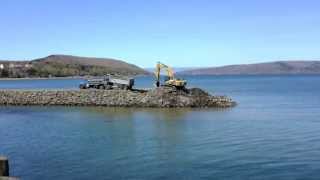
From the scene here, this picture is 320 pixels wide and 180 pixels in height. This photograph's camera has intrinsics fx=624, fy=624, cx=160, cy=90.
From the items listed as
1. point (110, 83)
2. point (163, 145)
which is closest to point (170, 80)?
point (110, 83)

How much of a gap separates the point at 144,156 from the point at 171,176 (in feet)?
17.3

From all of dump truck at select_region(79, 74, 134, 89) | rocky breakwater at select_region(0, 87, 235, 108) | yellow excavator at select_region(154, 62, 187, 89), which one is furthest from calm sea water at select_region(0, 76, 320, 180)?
dump truck at select_region(79, 74, 134, 89)

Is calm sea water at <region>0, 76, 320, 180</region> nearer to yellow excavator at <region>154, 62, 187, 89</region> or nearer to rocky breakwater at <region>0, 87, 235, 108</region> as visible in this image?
rocky breakwater at <region>0, 87, 235, 108</region>

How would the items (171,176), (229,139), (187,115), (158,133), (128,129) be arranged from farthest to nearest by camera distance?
(187,115) < (128,129) < (158,133) < (229,139) < (171,176)

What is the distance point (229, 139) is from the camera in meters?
35.7

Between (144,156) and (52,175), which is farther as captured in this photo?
(144,156)

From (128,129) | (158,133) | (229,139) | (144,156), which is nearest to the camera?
(144,156)

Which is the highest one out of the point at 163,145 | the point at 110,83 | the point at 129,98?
the point at 110,83

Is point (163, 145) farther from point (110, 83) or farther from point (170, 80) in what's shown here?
point (110, 83)

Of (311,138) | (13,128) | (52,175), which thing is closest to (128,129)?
(13,128)

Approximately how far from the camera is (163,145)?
33906 millimetres

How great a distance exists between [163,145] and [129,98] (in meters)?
30.9

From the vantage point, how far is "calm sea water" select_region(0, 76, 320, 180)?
83.9ft

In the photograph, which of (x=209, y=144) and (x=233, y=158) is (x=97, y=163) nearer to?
(x=233, y=158)
